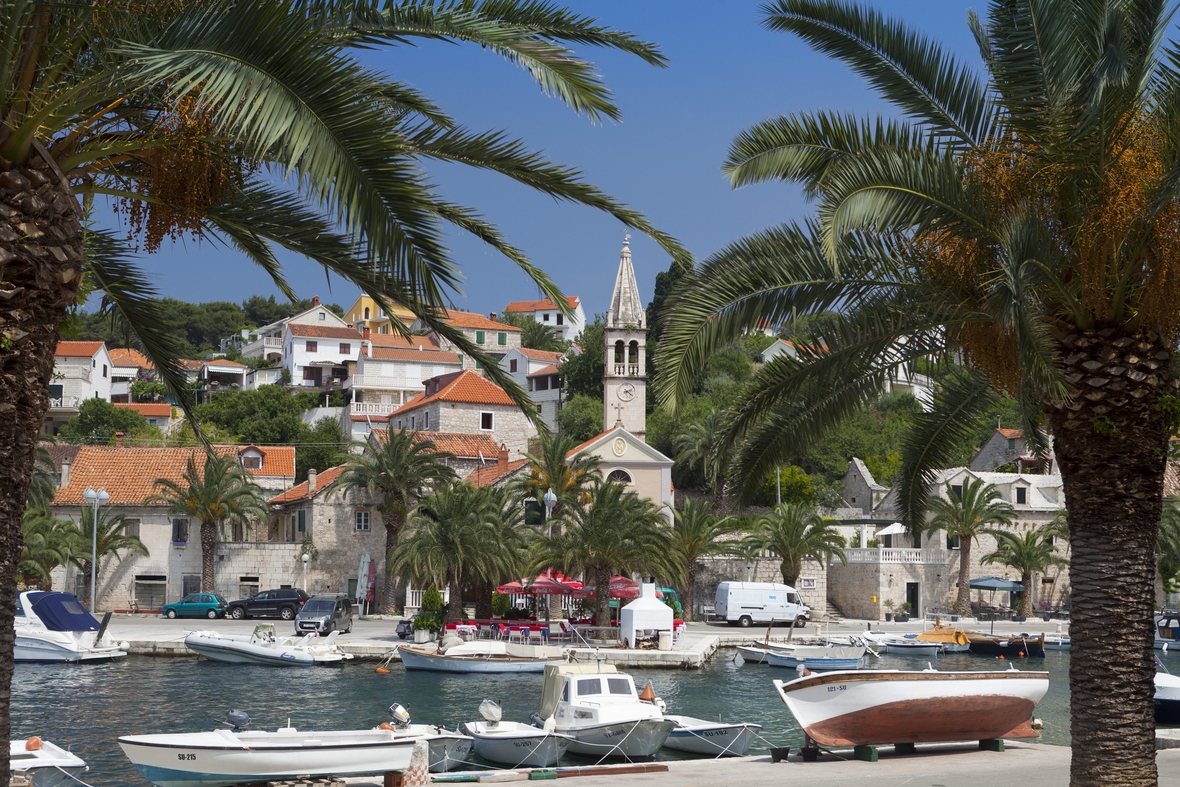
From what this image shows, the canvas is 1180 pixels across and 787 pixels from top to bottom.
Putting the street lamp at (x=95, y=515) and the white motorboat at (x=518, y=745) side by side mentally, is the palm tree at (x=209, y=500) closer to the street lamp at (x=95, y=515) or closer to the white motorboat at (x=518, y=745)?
the street lamp at (x=95, y=515)

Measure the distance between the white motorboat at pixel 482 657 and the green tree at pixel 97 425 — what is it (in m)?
55.6

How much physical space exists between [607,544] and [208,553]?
2390cm

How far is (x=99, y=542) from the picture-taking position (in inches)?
2210

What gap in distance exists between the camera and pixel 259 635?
42750mm

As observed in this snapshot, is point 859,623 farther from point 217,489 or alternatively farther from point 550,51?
point 550,51

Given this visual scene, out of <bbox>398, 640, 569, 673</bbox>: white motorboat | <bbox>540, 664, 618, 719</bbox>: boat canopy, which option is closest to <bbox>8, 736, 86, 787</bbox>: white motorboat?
<bbox>540, 664, 618, 719</bbox>: boat canopy

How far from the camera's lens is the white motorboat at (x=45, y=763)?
18.2 m

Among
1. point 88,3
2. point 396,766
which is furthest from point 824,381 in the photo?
point 396,766

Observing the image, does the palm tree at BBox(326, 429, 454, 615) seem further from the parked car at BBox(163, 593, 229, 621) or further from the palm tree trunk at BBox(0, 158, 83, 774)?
the palm tree trunk at BBox(0, 158, 83, 774)

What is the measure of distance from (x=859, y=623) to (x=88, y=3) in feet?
179

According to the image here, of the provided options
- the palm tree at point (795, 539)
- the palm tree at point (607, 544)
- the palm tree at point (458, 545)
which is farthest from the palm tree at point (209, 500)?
the palm tree at point (795, 539)

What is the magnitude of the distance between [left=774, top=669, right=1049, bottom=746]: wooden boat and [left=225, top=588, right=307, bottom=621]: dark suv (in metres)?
39.8

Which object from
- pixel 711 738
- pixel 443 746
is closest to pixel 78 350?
pixel 443 746

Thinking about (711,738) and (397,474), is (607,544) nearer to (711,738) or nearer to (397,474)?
(397,474)
